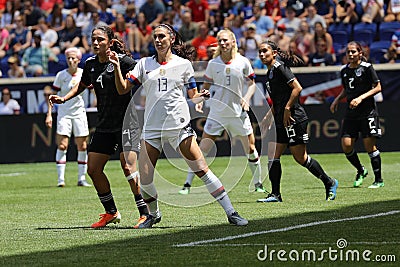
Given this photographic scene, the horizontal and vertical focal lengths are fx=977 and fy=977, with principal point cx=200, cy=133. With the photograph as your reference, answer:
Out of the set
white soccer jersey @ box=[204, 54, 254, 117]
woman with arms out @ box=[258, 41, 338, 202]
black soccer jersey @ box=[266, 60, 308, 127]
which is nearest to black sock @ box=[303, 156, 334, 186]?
woman with arms out @ box=[258, 41, 338, 202]

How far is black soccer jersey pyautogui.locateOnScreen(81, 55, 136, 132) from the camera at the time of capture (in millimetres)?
10750

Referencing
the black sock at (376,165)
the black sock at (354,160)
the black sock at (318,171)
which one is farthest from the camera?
the black sock at (354,160)

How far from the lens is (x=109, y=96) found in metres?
10.8

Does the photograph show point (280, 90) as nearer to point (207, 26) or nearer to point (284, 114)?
point (284, 114)

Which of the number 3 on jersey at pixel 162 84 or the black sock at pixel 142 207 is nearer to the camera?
the number 3 on jersey at pixel 162 84

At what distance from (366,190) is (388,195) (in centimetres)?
104

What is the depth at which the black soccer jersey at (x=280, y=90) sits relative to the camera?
1311cm

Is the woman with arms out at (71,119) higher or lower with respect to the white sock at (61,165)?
higher

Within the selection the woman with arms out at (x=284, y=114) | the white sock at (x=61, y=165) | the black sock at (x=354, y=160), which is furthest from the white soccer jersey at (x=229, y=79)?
the white sock at (x=61, y=165)

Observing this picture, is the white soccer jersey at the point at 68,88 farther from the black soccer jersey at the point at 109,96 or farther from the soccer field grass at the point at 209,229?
the black soccer jersey at the point at 109,96

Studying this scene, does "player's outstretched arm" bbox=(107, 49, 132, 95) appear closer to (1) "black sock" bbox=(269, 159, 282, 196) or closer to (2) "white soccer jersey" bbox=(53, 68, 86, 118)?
(1) "black sock" bbox=(269, 159, 282, 196)

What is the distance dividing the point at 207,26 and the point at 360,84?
10337 millimetres

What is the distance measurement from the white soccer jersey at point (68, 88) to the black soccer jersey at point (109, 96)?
704 cm

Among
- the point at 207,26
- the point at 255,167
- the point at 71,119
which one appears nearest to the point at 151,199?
the point at 255,167
